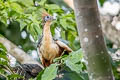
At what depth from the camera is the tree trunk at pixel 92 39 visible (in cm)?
119

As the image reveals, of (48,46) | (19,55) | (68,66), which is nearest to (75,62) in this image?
(68,66)

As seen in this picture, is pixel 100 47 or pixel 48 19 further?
pixel 48 19

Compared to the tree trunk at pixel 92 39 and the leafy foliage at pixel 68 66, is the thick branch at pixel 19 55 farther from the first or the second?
the tree trunk at pixel 92 39

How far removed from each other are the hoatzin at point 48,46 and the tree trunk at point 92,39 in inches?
30.3

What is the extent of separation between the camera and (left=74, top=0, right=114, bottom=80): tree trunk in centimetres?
119

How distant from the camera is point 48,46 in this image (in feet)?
6.59

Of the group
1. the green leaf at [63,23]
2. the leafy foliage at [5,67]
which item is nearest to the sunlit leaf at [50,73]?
the leafy foliage at [5,67]

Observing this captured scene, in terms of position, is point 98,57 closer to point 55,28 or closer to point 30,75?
point 30,75

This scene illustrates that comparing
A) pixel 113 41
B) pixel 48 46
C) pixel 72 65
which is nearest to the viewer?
pixel 72 65

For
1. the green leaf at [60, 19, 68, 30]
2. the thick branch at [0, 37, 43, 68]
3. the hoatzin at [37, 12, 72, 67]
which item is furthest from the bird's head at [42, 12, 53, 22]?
the thick branch at [0, 37, 43, 68]

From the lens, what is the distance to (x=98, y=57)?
4.03 ft

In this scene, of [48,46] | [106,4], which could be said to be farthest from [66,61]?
[106,4]

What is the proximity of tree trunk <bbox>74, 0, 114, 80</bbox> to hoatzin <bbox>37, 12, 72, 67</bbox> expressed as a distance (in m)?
0.77

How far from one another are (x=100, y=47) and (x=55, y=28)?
4.22 ft
